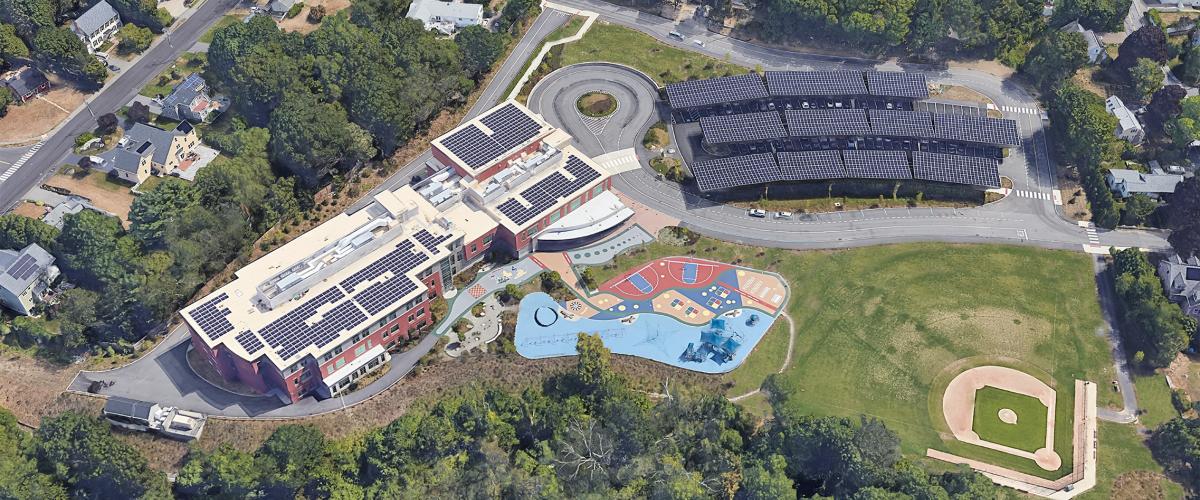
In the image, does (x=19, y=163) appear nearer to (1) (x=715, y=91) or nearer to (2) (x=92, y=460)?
(2) (x=92, y=460)

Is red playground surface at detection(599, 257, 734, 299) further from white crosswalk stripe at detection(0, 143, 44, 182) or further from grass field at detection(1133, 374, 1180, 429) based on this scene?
white crosswalk stripe at detection(0, 143, 44, 182)

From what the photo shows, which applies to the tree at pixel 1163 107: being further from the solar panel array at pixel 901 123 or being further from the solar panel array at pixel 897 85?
the solar panel array at pixel 901 123

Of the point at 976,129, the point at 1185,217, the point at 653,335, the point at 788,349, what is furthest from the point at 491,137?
the point at 1185,217

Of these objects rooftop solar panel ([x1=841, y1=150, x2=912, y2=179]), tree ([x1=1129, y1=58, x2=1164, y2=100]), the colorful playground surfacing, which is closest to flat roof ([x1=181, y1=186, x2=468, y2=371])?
the colorful playground surfacing

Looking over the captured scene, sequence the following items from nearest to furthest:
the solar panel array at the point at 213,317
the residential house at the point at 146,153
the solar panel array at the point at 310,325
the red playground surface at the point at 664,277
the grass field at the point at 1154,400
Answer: the solar panel array at the point at 310,325 → the solar panel array at the point at 213,317 → the grass field at the point at 1154,400 → the red playground surface at the point at 664,277 → the residential house at the point at 146,153

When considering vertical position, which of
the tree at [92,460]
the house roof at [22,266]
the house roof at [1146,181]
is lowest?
the tree at [92,460]

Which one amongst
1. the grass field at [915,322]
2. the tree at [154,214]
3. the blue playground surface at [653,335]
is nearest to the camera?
the grass field at [915,322]

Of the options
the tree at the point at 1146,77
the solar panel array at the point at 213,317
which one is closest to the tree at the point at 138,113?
the solar panel array at the point at 213,317
